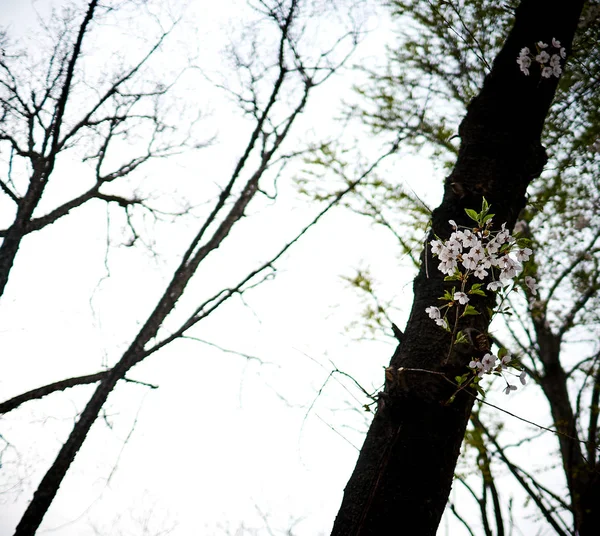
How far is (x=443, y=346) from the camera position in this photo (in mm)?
1315

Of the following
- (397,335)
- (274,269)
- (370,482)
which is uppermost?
(274,269)

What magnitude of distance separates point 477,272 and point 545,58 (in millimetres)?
1124

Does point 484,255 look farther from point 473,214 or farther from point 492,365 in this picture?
point 492,365

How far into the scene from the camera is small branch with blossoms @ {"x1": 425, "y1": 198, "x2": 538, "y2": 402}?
127 cm

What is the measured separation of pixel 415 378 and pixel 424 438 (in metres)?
0.18

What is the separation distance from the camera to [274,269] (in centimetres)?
423

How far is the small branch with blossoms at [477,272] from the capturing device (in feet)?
4.16

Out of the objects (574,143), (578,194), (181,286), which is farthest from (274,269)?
(578,194)

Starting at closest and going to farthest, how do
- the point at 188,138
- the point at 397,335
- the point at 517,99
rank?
the point at 397,335 < the point at 517,99 < the point at 188,138

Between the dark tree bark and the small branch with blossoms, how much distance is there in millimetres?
49

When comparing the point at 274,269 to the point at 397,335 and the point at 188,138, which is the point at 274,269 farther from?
the point at 188,138

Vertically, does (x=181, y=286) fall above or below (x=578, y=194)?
below

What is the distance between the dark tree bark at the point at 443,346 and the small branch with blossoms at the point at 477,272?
49 mm

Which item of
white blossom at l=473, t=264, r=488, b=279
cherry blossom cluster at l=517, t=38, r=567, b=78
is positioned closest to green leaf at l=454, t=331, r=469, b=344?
white blossom at l=473, t=264, r=488, b=279
